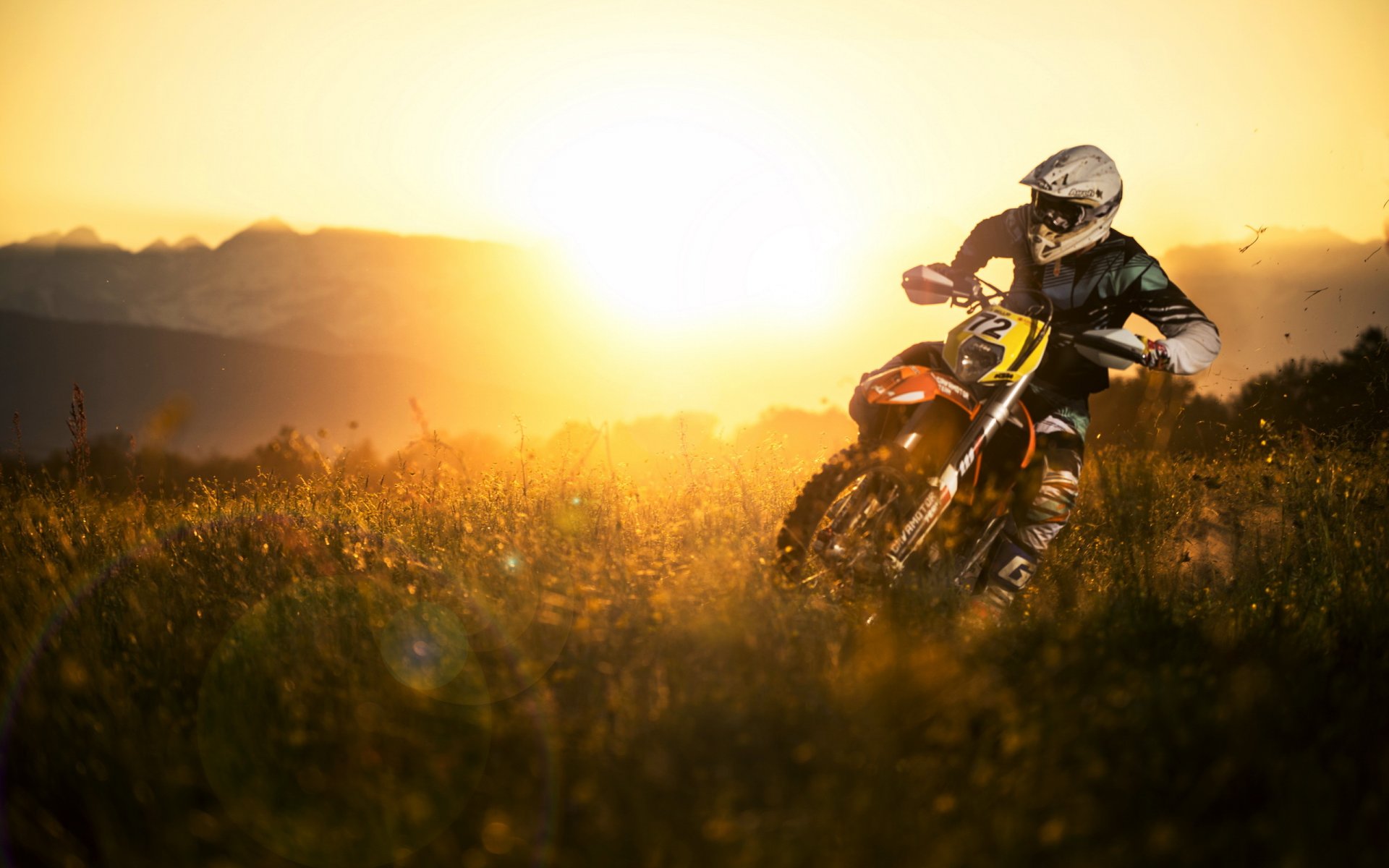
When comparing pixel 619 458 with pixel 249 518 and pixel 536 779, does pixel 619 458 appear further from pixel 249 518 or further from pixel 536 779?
pixel 536 779

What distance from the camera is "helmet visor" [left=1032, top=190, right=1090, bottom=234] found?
16.0 feet

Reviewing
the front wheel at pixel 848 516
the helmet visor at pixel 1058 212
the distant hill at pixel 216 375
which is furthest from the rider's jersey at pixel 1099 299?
the distant hill at pixel 216 375

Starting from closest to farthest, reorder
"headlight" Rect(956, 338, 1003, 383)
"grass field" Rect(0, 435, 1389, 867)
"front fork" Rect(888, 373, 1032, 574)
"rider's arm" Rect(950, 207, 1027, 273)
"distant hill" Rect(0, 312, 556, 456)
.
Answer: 1. "grass field" Rect(0, 435, 1389, 867)
2. "headlight" Rect(956, 338, 1003, 383)
3. "front fork" Rect(888, 373, 1032, 574)
4. "rider's arm" Rect(950, 207, 1027, 273)
5. "distant hill" Rect(0, 312, 556, 456)

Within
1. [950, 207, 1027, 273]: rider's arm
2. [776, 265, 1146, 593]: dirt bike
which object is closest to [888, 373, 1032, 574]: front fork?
[776, 265, 1146, 593]: dirt bike

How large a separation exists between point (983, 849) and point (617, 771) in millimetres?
1009

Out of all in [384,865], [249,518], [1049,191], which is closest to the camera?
[384,865]

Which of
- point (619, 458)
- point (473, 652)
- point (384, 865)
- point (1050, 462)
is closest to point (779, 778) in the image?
point (384, 865)

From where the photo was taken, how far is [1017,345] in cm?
436

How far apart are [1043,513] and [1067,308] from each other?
1.17 m

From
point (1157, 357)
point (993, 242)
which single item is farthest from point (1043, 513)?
point (993, 242)

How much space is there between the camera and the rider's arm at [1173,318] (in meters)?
4.45

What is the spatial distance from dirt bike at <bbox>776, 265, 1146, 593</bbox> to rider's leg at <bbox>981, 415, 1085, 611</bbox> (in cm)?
23

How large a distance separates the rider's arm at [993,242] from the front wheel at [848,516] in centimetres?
169

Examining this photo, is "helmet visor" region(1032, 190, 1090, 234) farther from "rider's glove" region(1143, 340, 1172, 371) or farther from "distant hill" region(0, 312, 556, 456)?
"distant hill" region(0, 312, 556, 456)
